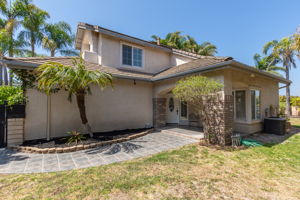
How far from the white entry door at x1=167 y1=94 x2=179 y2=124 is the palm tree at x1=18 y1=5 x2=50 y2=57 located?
17.8 m

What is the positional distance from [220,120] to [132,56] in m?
7.91

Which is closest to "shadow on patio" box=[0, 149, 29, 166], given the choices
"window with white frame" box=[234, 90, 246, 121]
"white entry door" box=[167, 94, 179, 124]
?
"white entry door" box=[167, 94, 179, 124]

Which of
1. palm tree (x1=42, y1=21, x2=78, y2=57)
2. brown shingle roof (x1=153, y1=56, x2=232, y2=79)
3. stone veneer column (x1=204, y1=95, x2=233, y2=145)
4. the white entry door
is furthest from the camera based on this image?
palm tree (x1=42, y1=21, x2=78, y2=57)

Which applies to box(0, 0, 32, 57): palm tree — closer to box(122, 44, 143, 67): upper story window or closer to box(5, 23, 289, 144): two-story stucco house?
box(5, 23, 289, 144): two-story stucco house

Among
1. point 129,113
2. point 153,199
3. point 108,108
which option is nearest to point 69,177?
point 153,199

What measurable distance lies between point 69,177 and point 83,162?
1021 mm

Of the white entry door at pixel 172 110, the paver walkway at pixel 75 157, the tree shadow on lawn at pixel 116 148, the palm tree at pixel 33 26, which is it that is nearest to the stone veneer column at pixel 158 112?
the white entry door at pixel 172 110

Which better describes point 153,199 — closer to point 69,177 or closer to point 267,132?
point 69,177

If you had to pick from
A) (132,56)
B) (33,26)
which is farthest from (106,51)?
(33,26)

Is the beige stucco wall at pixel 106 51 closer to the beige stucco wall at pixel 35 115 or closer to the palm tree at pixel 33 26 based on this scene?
the beige stucco wall at pixel 35 115

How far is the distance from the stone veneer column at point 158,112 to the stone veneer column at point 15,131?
7536 millimetres

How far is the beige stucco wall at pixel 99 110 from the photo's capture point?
6.66m

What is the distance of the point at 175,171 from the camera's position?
3938 millimetres

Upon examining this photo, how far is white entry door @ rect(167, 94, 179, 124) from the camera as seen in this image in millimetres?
11000
